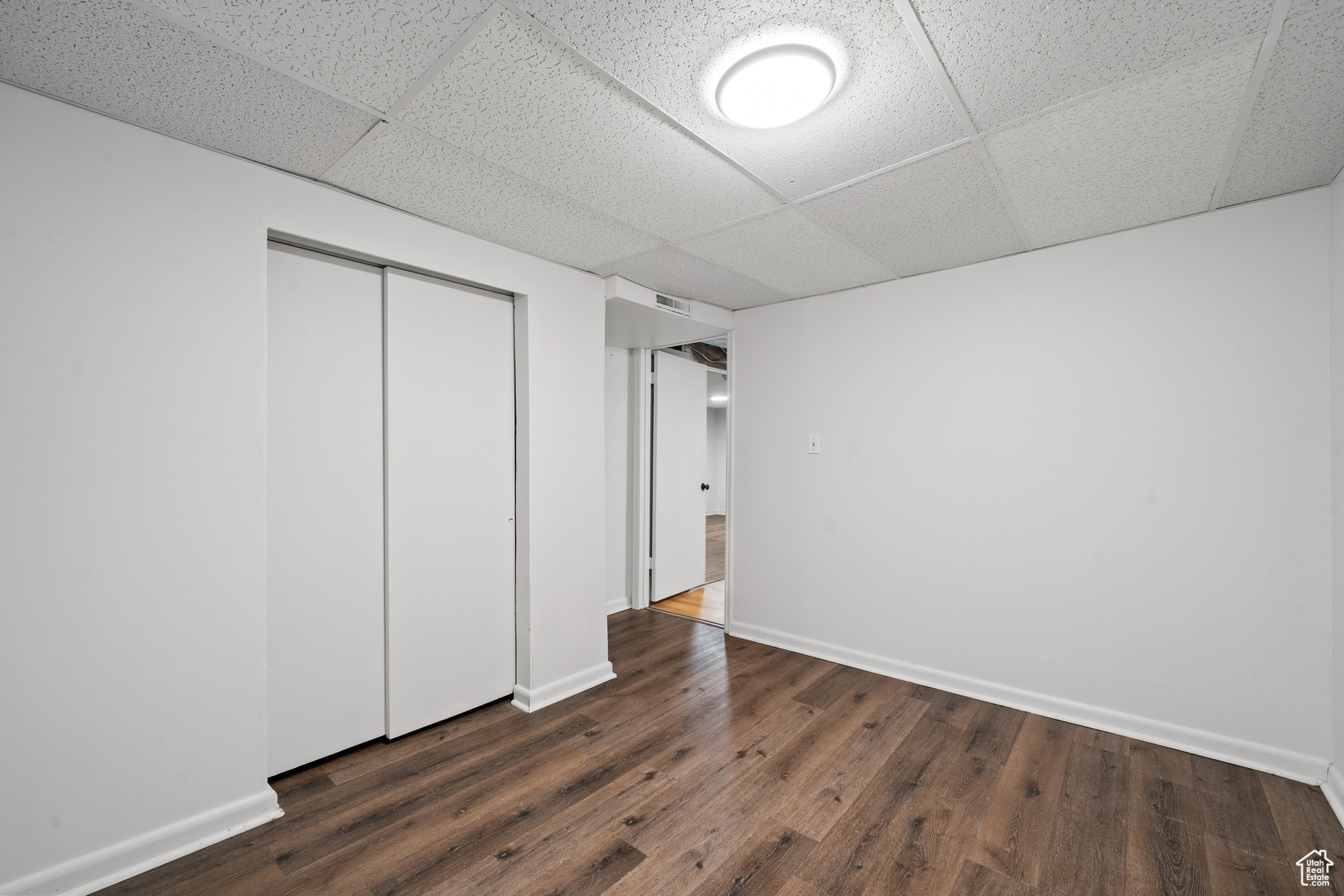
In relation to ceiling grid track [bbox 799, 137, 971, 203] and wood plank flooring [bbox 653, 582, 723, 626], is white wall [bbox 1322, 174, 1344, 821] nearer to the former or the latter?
ceiling grid track [bbox 799, 137, 971, 203]

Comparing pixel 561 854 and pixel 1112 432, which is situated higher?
pixel 1112 432

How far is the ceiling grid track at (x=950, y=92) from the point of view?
127 centimetres

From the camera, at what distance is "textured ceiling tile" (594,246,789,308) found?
9.51ft

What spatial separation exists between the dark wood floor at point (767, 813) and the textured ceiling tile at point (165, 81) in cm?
229

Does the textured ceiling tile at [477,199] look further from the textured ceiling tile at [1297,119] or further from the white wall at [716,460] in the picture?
the white wall at [716,460]

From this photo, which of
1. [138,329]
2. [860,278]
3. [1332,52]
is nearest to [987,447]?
[860,278]

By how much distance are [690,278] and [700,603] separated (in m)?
2.80

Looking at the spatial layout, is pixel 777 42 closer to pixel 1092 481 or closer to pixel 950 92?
pixel 950 92

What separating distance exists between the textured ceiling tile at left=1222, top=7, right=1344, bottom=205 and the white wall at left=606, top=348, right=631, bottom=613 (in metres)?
3.53

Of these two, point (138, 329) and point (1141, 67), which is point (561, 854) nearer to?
point (138, 329)

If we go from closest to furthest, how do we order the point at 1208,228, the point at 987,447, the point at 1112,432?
the point at 1208,228, the point at 1112,432, the point at 987,447

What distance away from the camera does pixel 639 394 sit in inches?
178

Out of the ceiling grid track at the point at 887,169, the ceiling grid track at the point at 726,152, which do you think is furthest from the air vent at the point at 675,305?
the ceiling grid track at the point at 887,169

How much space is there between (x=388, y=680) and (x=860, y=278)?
10.5 ft
